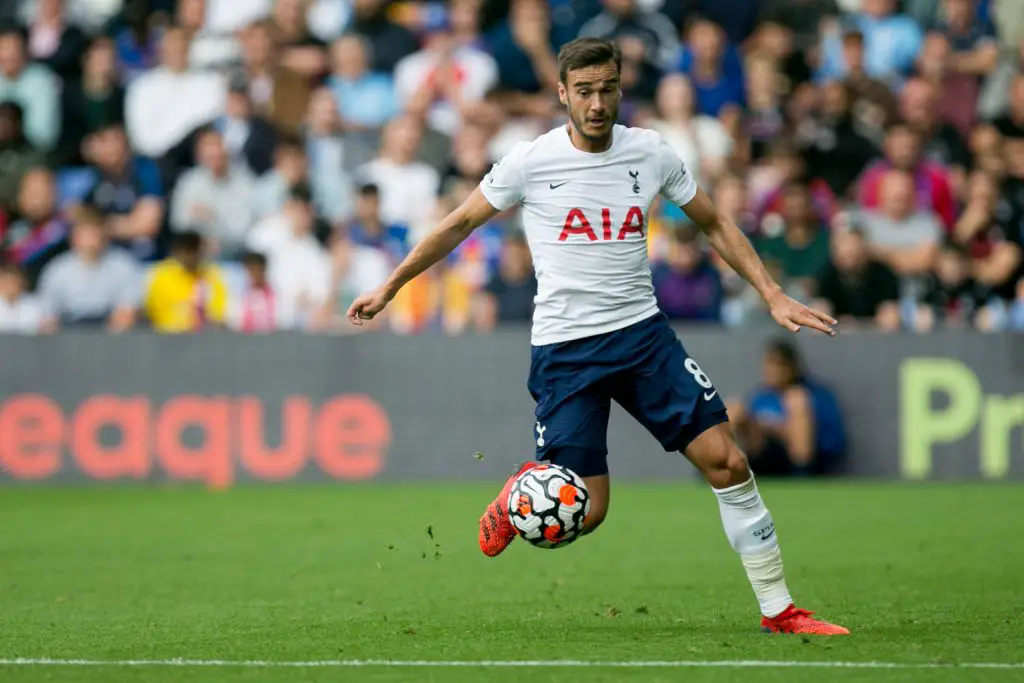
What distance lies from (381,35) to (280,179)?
2406mm

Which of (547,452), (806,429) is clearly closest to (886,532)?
(806,429)

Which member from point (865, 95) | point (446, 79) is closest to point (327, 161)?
point (446, 79)

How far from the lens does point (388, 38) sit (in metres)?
20.1

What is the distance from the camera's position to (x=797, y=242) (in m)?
17.6

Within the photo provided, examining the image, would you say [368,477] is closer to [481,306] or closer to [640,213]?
[481,306]

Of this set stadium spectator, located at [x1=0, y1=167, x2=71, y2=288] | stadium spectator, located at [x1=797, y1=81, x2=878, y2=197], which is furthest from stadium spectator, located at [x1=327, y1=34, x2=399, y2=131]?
stadium spectator, located at [x1=797, y1=81, x2=878, y2=197]

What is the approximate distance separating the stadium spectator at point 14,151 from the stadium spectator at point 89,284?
1.93 m

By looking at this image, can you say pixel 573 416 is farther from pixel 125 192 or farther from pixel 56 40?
pixel 56 40

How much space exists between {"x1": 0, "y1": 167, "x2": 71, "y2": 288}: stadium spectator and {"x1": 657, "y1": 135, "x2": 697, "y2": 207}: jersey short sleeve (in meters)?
11.7

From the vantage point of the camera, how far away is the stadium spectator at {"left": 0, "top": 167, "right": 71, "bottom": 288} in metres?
18.5

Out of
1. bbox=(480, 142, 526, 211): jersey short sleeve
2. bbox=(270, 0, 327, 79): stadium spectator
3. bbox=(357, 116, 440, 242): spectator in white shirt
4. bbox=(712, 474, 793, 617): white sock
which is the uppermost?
bbox=(270, 0, 327, 79): stadium spectator

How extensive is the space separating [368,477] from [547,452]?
30.5 feet

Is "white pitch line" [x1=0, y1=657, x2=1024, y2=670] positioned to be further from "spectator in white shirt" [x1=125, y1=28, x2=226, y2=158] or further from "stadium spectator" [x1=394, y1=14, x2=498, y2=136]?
"spectator in white shirt" [x1=125, y1=28, x2=226, y2=158]

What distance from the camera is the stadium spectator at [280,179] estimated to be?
18.6 metres
